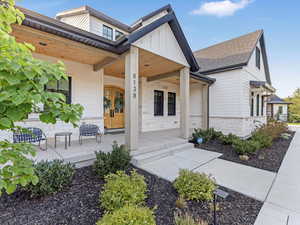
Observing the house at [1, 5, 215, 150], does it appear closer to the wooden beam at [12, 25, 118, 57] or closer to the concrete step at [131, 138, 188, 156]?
the wooden beam at [12, 25, 118, 57]

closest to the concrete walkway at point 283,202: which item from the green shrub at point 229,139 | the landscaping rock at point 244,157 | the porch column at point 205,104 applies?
the landscaping rock at point 244,157

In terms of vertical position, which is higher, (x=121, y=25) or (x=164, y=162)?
(x=121, y=25)

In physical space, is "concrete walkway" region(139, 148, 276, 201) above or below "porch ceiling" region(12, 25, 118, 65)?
below

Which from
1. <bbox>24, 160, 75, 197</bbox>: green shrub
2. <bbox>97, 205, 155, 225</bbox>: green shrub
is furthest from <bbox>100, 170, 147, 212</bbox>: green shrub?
<bbox>24, 160, 75, 197</bbox>: green shrub

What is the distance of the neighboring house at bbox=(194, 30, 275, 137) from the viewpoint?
836 centimetres

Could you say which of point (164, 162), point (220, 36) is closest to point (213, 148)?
point (164, 162)

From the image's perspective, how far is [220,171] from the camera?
4.27 meters

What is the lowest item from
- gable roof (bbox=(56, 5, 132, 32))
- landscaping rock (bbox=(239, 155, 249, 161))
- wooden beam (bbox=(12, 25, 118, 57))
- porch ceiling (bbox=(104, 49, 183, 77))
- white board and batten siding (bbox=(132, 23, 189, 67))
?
landscaping rock (bbox=(239, 155, 249, 161))

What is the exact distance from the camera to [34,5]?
5.69 m

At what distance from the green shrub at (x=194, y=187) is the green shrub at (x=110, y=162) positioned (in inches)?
57.3

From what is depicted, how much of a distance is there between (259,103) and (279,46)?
5.67 metres

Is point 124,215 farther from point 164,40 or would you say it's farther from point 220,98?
point 220,98

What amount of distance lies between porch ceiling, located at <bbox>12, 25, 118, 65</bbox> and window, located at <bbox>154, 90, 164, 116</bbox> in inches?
185

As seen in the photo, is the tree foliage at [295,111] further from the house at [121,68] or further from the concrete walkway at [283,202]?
the concrete walkway at [283,202]
